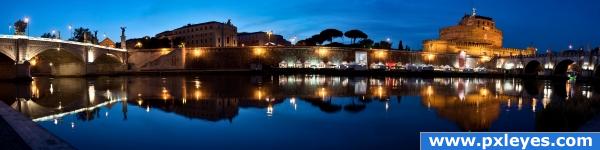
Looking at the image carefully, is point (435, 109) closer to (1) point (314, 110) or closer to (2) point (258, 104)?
(1) point (314, 110)

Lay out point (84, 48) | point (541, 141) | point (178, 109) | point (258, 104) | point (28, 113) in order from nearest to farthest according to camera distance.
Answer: point (541, 141), point (28, 113), point (178, 109), point (258, 104), point (84, 48)

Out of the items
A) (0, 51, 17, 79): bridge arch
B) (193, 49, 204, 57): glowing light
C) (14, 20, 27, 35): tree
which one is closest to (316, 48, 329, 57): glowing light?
(193, 49, 204, 57): glowing light

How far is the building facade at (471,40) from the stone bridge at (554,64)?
18.5 meters

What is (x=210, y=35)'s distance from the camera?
122 meters

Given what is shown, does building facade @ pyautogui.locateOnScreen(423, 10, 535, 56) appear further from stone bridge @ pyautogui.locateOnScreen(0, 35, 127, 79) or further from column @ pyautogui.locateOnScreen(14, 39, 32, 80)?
column @ pyautogui.locateOnScreen(14, 39, 32, 80)

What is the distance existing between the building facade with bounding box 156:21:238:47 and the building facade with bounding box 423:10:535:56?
191 ft

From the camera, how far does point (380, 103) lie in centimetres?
2277

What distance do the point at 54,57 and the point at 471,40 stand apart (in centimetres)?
11413

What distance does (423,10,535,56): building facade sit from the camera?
128 m

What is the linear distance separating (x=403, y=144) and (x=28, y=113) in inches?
603

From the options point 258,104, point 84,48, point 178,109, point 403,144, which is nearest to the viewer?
point 403,144

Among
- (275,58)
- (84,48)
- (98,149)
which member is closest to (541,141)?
(98,149)

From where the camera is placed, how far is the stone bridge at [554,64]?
72125mm

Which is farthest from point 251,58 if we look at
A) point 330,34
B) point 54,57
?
point 54,57
